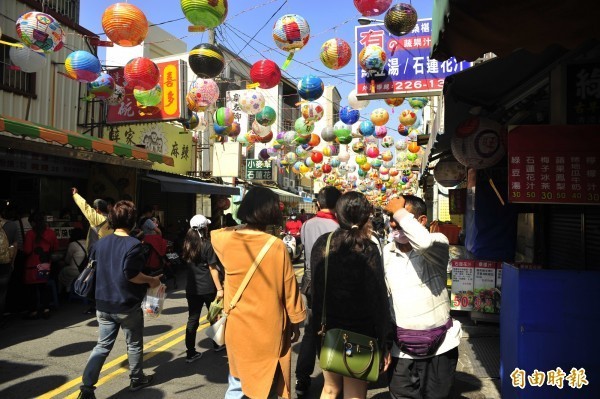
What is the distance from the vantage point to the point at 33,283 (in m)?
7.27

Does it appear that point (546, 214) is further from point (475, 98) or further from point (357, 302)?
point (357, 302)

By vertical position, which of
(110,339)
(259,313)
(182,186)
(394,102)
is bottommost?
(110,339)

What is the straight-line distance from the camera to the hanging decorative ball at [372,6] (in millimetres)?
6871

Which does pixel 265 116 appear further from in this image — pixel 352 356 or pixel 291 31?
pixel 352 356

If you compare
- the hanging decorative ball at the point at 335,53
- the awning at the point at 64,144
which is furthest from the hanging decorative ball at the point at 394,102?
the awning at the point at 64,144

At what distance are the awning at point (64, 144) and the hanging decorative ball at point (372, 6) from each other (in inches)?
233

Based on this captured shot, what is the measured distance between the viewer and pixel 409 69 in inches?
328

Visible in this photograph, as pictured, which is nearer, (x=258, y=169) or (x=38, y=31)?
(x=38, y=31)

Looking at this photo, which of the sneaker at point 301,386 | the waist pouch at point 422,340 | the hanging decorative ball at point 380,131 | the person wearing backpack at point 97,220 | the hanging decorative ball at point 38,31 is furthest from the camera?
the hanging decorative ball at point 380,131

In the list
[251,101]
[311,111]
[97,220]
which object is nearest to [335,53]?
[251,101]

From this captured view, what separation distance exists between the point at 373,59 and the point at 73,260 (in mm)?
6881

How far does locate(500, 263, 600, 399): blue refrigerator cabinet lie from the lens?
3053 mm

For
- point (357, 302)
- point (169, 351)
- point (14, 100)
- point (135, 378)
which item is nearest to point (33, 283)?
point (169, 351)

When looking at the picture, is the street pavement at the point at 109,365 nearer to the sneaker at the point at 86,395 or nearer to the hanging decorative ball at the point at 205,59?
the sneaker at the point at 86,395
